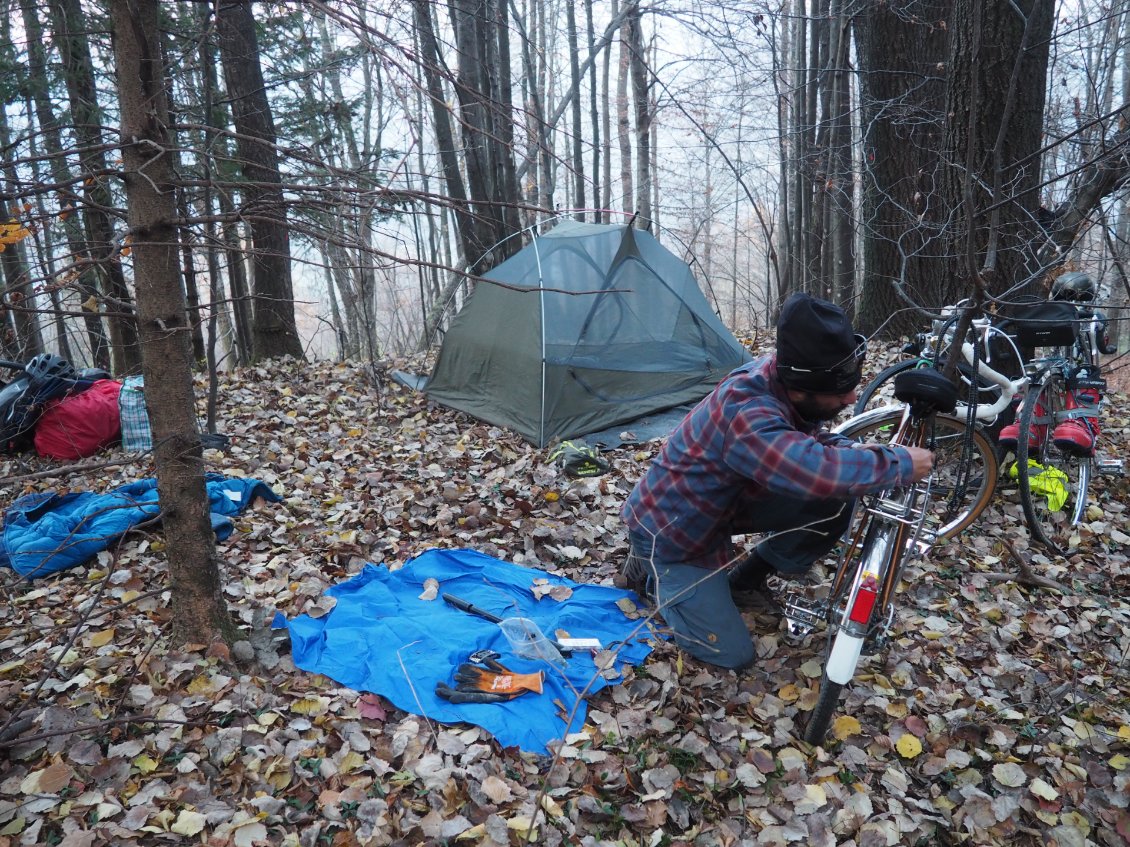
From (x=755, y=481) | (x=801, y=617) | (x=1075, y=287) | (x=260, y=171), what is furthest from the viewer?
(x=260, y=171)

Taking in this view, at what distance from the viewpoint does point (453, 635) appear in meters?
3.28

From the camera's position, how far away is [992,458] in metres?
3.83

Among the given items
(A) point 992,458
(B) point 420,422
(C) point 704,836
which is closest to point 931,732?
(C) point 704,836

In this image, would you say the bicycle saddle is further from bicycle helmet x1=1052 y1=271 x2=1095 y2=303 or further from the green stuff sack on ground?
A: the green stuff sack on ground

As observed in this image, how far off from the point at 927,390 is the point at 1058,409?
2.19 m

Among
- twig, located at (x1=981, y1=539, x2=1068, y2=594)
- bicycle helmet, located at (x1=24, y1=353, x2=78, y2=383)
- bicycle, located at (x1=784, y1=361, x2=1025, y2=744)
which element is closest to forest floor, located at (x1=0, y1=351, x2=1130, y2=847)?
twig, located at (x1=981, y1=539, x2=1068, y2=594)

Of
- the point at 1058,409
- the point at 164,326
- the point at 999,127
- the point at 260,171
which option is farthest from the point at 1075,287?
the point at 260,171

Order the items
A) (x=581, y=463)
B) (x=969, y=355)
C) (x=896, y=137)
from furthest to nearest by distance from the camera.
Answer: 1. (x=896, y=137)
2. (x=581, y=463)
3. (x=969, y=355)

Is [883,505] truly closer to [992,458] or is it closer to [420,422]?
[992,458]

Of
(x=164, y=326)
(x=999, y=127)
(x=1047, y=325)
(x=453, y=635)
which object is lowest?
(x=453, y=635)

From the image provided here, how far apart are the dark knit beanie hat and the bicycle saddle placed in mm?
205

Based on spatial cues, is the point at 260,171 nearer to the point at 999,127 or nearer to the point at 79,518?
the point at 79,518

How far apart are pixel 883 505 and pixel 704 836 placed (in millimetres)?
1322

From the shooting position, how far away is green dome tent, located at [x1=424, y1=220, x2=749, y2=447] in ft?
20.4
